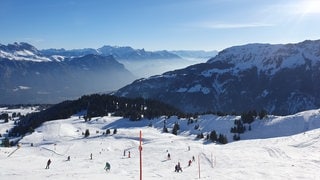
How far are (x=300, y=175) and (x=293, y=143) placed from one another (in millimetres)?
47495

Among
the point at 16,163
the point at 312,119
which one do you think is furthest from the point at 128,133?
the point at 16,163

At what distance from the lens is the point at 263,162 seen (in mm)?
61562

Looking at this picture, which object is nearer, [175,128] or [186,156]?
[186,156]

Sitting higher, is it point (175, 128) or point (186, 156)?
point (186, 156)

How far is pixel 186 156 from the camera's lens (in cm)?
7800

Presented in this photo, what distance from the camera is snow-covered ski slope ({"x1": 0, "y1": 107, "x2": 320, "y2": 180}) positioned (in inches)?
2000

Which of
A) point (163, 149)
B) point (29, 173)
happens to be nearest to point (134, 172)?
point (29, 173)

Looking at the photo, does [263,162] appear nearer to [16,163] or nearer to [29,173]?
[29,173]

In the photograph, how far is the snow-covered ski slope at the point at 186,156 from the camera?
50812 mm

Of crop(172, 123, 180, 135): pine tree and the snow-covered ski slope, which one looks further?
crop(172, 123, 180, 135): pine tree

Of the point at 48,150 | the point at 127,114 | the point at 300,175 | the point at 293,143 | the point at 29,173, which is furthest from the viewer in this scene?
the point at 127,114

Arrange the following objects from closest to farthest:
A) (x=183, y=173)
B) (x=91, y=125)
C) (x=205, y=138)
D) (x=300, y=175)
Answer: (x=300, y=175) → (x=183, y=173) → (x=205, y=138) → (x=91, y=125)

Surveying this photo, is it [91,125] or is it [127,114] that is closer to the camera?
[91,125]

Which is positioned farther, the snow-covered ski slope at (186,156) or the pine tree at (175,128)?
the pine tree at (175,128)
